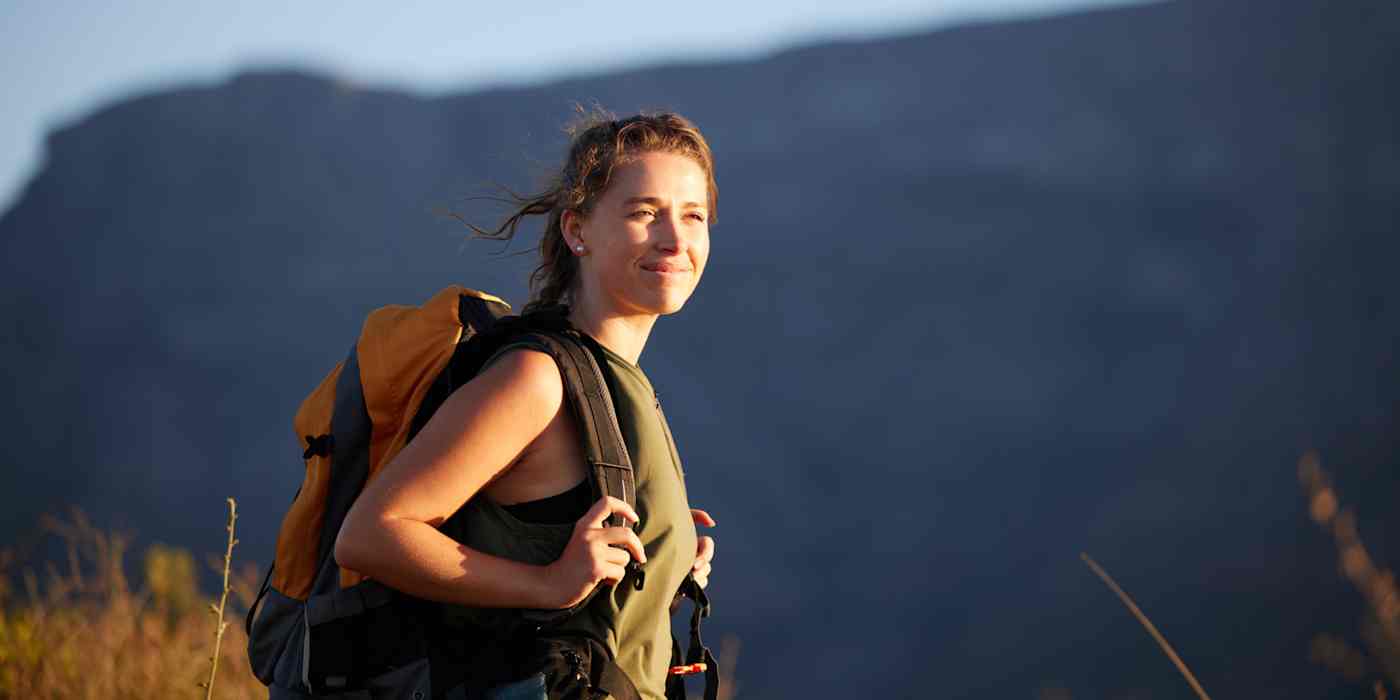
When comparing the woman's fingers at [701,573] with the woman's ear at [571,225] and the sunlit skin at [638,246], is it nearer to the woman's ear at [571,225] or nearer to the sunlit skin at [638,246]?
the sunlit skin at [638,246]

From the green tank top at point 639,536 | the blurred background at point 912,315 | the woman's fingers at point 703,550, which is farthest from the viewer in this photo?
the blurred background at point 912,315

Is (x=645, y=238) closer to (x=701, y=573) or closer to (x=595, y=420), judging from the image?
(x=595, y=420)

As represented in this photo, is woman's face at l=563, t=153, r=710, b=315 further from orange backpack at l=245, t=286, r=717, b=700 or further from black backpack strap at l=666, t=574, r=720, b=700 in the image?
black backpack strap at l=666, t=574, r=720, b=700

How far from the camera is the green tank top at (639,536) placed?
1.77 metres

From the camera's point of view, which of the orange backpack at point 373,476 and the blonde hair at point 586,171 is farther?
the blonde hair at point 586,171

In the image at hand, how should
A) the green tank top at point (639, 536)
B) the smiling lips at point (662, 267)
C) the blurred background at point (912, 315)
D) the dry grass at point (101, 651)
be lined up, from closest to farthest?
the green tank top at point (639, 536) < the smiling lips at point (662, 267) < the dry grass at point (101, 651) < the blurred background at point (912, 315)

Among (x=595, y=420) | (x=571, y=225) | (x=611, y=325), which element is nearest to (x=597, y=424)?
(x=595, y=420)

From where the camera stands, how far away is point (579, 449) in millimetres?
1773

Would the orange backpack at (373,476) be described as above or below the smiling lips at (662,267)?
below

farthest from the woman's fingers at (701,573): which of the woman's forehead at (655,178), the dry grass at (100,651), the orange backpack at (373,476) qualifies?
the dry grass at (100,651)

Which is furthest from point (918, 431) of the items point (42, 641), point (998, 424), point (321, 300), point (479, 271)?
point (42, 641)

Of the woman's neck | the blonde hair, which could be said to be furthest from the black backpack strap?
the blonde hair

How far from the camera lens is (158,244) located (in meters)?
44.4

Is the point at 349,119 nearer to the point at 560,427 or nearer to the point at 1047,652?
the point at 1047,652
